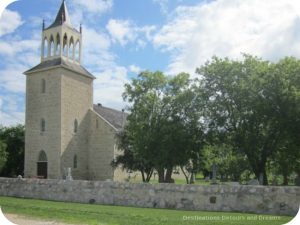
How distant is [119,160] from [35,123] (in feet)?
28.2

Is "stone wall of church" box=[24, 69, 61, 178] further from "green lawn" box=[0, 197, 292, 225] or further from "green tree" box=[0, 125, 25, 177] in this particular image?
"green lawn" box=[0, 197, 292, 225]

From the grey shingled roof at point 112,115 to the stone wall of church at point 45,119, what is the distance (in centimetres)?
592

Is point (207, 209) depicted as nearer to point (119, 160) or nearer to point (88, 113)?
point (119, 160)

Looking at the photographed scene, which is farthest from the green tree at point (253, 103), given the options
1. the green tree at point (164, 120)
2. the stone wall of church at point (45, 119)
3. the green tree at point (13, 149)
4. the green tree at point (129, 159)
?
the green tree at point (13, 149)

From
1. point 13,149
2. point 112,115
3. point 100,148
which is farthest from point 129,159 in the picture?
point 13,149

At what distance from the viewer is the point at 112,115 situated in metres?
43.1

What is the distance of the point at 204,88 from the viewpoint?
971 inches

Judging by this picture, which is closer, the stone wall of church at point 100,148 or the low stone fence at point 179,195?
the low stone fence at point 179,195

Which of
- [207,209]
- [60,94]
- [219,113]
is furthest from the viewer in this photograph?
[60,94]

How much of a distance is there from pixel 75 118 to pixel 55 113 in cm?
219

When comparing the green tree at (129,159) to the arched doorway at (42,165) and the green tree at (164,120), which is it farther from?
the arched doorway at (42,165)

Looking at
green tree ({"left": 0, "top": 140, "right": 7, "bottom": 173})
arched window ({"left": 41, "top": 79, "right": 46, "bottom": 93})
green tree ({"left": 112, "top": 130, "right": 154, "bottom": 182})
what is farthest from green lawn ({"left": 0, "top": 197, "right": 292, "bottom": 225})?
green tree ({"left": 0, "top": 140, "right": 7, "bottom": 173})

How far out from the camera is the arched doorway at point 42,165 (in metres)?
34.8

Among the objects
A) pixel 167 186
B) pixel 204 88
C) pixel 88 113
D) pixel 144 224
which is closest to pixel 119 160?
pixel 88 113
